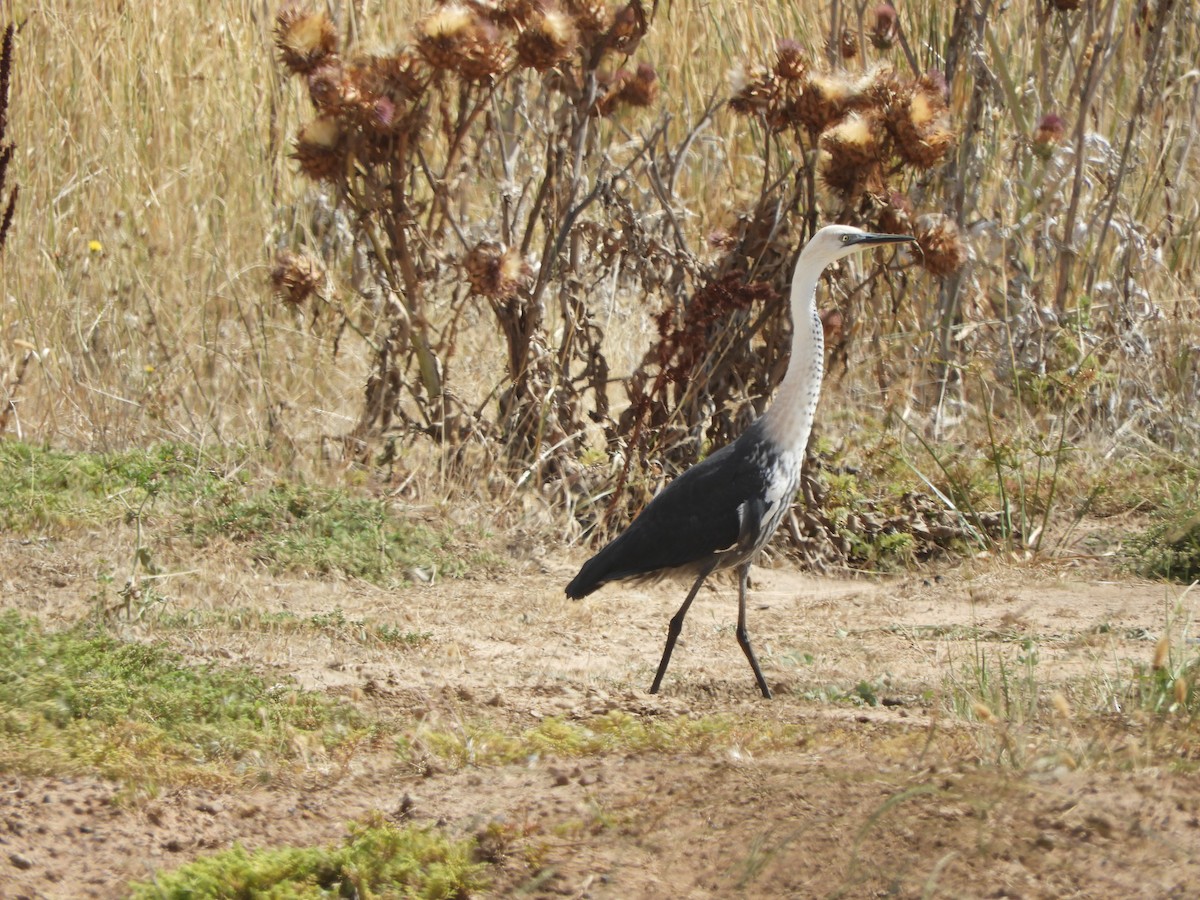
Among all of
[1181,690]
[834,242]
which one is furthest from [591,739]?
[834,242]

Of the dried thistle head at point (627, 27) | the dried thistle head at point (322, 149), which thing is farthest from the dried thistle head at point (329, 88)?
the dried thistle head at point (627, 27)

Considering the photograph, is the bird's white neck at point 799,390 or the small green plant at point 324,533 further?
the small green plant at point 324,533

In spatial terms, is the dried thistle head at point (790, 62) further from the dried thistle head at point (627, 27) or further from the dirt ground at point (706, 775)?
the dirt ground at point (706, 775)

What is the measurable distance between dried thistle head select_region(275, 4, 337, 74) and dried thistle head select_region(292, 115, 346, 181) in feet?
0.78

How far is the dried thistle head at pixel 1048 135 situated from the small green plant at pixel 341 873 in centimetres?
506

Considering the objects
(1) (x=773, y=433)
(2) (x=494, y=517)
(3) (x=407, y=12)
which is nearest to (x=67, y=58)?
(3) (x=407, y=12)

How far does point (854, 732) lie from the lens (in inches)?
165

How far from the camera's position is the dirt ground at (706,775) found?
2.97 meters

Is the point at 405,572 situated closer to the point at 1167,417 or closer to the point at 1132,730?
the point at 1132,730

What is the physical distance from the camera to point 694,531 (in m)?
5.06

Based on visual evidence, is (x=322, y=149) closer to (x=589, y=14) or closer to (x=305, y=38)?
(x=305, y=38)

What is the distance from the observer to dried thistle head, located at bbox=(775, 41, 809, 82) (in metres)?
6.01

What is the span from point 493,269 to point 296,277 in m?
0.77

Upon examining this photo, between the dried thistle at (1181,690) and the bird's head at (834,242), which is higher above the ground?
the bird's head at (834,242)
